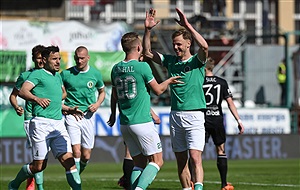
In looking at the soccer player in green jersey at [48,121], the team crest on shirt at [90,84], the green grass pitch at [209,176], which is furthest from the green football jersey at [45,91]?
the green grass pitch at [209,176]

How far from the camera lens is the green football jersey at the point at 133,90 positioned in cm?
1356

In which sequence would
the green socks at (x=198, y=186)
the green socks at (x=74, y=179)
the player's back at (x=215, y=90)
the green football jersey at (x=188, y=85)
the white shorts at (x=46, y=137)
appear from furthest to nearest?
the player's back at (x=215, y=90)
the white shorts at (x=46, y=137)
the green socks at (x=74, y=179)
the green football jersey at (x=188, y=85)
the green socks at (x=198, y=186)

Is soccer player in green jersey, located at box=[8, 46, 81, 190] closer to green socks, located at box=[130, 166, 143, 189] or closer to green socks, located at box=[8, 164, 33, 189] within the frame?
green socks, located at box=[8, 164, 33, 189]

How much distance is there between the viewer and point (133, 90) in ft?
44.7

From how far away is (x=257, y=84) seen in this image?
39562mm

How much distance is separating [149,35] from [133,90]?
3.30 feet

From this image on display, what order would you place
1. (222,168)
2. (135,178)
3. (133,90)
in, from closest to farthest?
(133,90) < (135,178) < (222,168)

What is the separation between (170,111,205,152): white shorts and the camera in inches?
573

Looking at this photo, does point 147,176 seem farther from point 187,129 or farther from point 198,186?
point 187,129

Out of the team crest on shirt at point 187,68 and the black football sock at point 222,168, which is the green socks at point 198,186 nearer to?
the team crest on shirt at point 187,68

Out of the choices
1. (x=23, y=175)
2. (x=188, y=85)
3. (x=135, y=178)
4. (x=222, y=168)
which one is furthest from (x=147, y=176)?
(x=222, y=168)

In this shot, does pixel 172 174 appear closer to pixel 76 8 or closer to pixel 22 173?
pixel 22 173

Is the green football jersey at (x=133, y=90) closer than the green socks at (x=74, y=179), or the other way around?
the green football jersey at (x=133, y=90)

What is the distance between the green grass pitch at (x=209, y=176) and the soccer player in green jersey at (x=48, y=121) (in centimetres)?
318
